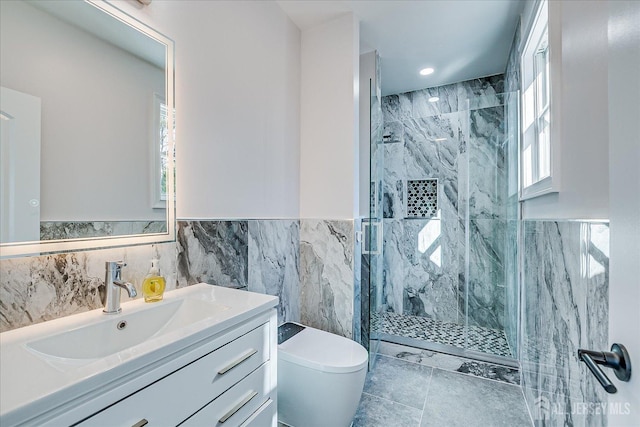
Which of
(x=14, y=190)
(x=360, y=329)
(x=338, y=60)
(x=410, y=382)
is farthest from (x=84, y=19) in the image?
(x=410, y=382)

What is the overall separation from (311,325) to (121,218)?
4.73ft

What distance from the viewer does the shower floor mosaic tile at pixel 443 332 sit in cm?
241

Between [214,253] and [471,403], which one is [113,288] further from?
[471,403]

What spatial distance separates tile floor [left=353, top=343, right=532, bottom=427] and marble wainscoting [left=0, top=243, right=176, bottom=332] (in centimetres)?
147

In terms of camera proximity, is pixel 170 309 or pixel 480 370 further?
pixel 480 370

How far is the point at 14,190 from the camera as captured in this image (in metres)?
0.81

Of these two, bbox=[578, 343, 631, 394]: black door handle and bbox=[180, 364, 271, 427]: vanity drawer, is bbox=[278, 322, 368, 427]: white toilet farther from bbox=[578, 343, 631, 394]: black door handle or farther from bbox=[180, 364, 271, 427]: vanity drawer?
bbox=[578, 343, 631, 394]: black door handle

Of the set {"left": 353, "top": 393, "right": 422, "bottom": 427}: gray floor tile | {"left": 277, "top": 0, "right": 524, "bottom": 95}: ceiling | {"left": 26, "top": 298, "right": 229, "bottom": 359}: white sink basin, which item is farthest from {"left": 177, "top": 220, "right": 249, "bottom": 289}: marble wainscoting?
{"left": 277, "top": 0, "right": 524, "bottom": 95}: ceiling

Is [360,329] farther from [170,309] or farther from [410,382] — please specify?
[170,309]

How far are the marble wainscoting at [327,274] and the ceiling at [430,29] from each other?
1464 millimetres

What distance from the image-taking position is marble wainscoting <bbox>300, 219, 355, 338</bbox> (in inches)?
77.0

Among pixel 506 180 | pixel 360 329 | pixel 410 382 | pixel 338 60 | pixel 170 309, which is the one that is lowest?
pixel 410 382

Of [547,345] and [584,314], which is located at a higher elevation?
[584,314]

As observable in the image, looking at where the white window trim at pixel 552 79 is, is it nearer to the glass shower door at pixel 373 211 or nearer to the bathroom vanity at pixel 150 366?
the glass shower door at pixel 373 211
